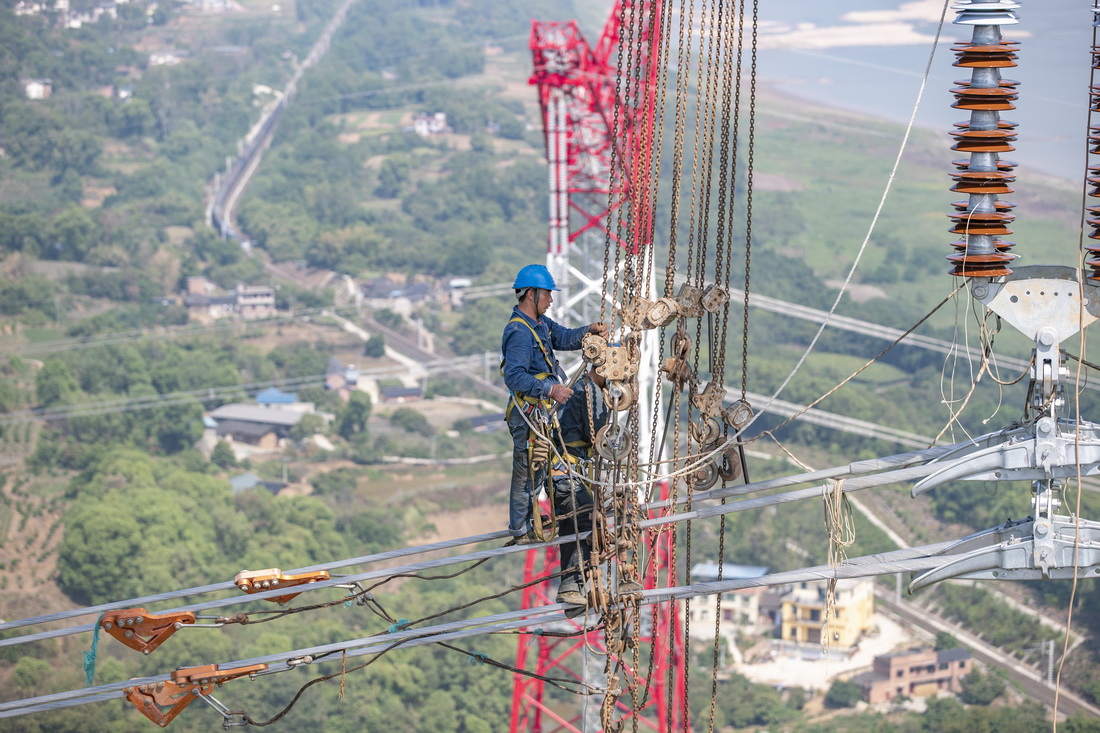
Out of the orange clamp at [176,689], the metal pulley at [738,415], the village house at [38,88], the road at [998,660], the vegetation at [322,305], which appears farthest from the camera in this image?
the village house at [38,88]

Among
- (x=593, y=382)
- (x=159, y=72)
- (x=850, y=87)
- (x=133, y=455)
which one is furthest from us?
(x=159, y=72)

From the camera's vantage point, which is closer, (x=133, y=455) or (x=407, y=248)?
(x=133, y=455)

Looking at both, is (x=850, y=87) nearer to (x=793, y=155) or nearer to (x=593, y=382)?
(x=793, y=155)

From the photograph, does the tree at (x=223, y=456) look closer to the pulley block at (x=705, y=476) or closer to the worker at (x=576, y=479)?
the worker at (x=576, y=479)

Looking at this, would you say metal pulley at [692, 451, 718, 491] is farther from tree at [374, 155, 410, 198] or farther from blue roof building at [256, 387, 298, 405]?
tree at [374, 155, 410, 198]

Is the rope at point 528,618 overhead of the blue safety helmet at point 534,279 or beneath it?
beneath

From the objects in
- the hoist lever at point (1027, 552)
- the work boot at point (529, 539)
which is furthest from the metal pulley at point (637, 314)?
the hoist lever at point (1027, 552)

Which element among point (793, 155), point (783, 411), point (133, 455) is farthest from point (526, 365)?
point (793, 155)
